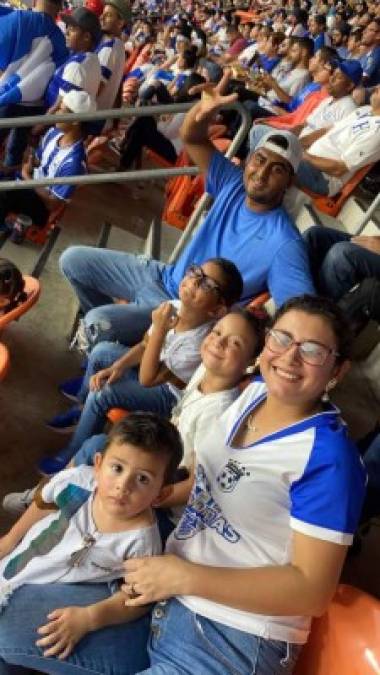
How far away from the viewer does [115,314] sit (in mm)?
2613

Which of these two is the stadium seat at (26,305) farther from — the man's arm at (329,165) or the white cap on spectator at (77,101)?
the man's arm at (329,165)

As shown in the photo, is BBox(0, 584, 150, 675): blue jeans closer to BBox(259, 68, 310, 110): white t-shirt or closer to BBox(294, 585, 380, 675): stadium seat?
BBox(294, 585, 380, 675): stadium seat

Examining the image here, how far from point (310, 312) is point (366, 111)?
3.15 m

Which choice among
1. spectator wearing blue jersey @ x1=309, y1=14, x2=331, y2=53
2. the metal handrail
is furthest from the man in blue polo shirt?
spectator wearing blue jersey @ x1=309, y1=14, x2=331, y2=53

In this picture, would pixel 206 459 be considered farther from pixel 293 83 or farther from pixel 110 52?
pixel 293 83

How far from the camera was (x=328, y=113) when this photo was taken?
15.0 ft

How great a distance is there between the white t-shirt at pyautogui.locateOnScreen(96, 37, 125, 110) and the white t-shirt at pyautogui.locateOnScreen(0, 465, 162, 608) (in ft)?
13.6

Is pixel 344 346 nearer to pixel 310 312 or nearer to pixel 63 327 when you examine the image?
pixel 310 312

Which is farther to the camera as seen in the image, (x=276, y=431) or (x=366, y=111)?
(x=366, y=111)

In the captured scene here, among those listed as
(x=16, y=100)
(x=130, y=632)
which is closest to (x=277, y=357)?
(x=130, y=632)

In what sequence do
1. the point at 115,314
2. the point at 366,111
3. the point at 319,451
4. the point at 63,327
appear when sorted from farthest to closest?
the point at 366,111 < the point at 63,327 < the point at 115,314 < the point at 319,451

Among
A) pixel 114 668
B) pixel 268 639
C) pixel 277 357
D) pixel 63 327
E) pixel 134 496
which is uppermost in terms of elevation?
pixel 277 357

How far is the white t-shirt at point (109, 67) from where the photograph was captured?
16.0ft

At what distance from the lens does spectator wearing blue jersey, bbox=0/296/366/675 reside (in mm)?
1262
